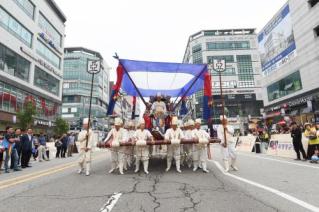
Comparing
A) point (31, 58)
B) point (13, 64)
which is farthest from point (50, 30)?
point (13, 64)

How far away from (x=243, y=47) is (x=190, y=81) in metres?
79.4

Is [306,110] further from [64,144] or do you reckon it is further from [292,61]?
[64,144]

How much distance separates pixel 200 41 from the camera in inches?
3354

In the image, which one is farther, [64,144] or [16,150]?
[64,144]

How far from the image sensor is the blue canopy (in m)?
12.3

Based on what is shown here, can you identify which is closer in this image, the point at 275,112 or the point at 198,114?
the point at 275,112

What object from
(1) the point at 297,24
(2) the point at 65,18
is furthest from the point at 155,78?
(2) the point at 65,18

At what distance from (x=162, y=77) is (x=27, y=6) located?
3859 cm

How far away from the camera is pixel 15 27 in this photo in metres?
37.3

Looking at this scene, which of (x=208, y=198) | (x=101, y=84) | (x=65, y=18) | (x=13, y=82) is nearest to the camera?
(x=208, y=198)

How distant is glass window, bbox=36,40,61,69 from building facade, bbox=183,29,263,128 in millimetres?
42251

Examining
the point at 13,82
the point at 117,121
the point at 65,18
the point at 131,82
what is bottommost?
the point at 117,121

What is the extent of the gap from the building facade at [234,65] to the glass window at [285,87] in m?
26.2

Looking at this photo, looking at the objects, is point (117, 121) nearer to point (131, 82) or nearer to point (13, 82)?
point (131, 82)
